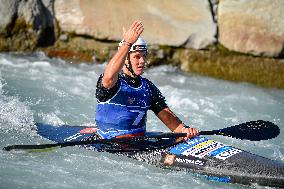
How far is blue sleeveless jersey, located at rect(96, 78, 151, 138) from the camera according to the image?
554 centimetres

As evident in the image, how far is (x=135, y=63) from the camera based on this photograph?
18.1 ft

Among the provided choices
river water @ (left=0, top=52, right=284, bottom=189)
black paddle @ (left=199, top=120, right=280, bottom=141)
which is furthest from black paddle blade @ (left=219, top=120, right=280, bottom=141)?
river water @ (left=0, top=52, right=284, bottom=189)

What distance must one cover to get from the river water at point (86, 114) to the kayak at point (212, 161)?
8 cm

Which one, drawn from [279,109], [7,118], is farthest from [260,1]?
[7,118]

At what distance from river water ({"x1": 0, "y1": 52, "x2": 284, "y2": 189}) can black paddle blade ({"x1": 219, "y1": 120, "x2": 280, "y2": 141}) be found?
2.30ft

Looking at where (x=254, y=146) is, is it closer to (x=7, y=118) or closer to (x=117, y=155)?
(x=117, y=155)

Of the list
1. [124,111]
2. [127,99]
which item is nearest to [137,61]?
[127,99]

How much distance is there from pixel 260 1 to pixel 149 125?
436cm

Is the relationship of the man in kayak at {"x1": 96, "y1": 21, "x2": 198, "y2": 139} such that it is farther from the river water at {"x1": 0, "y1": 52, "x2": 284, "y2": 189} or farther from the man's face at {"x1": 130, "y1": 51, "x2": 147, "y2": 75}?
the river water at {"x1": 0, "y1": 52, "x2": 284, "y2": 189}

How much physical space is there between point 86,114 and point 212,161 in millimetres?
3089

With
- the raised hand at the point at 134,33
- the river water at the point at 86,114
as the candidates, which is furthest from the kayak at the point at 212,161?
the raised hand at the point at 134,33

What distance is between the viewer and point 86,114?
26.6 feet

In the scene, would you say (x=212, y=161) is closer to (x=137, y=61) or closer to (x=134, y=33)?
(x=137, y=61)

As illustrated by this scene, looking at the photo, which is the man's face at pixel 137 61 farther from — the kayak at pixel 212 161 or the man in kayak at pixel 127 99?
the kayak at pixel 212 161
